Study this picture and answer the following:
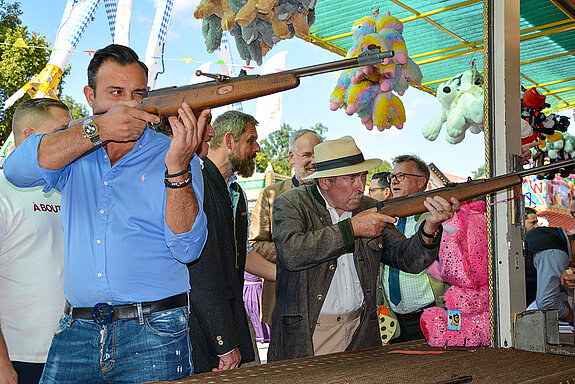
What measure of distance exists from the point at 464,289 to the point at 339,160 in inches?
32.8

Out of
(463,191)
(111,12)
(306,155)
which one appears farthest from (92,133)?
(111,12)

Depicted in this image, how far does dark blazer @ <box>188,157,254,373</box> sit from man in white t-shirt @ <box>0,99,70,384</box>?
0.56m

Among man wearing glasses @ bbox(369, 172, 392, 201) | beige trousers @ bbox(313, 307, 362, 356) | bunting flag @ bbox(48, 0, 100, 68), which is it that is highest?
bunting flag @ bbox(48, 0, 100, 68)

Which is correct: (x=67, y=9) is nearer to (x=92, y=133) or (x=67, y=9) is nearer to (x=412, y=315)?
(x=412, y=315)

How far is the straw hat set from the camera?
2.81 metres

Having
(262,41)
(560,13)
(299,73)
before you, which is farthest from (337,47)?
(299,73)

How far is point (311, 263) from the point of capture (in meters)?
2.59

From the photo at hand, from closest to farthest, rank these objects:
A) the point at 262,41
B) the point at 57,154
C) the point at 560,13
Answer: the point at 57,154 < the point at 262,41 < the point at 560,13

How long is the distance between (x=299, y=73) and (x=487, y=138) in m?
1.23

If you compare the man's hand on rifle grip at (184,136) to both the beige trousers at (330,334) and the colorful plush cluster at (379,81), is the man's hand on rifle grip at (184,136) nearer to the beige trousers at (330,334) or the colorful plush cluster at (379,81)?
the beige trousers at (330,334)

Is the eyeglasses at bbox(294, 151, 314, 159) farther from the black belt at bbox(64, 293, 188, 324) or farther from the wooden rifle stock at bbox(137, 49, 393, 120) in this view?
the black belt at bbox(64, 293, 188, 324)

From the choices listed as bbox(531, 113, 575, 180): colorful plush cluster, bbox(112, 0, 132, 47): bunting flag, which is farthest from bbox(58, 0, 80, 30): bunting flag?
bbox(531, 113, 575, 180): colorful plush cluster

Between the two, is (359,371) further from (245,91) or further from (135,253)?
(245,91)

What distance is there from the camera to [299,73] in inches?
73.2
